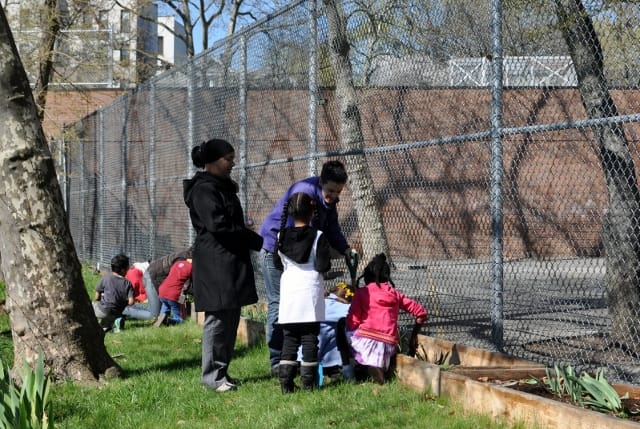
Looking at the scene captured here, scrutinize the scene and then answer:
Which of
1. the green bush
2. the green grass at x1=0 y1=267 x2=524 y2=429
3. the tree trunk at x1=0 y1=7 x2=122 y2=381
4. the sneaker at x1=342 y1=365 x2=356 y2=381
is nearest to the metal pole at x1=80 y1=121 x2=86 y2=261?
the green grass at x1=0 y1=267 x2=524 y2=429

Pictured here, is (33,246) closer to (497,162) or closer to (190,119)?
(497,162)

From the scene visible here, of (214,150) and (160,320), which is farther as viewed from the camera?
(160,320)

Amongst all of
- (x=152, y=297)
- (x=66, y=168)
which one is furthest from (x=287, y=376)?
(x=66, y=168)

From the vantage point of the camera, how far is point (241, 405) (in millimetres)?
5863

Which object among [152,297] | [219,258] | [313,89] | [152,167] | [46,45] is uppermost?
[46,45]

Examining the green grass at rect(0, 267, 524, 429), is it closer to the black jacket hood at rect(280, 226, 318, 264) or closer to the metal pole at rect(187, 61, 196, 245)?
the black jacket hood at rect(280, 226, 318, 264)

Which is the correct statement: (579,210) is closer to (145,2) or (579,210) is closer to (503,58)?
(503,58)

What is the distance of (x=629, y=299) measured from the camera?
6402 millimetres

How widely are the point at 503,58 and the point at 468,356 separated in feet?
6.38

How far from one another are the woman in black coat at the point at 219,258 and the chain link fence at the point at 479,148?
4.07 ft

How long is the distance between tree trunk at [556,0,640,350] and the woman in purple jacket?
1690mm

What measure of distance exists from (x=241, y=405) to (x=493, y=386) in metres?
1.71

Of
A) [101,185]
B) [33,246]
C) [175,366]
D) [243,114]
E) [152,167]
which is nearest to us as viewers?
[33,246]

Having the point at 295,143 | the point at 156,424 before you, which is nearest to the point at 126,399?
the point at 156,424
